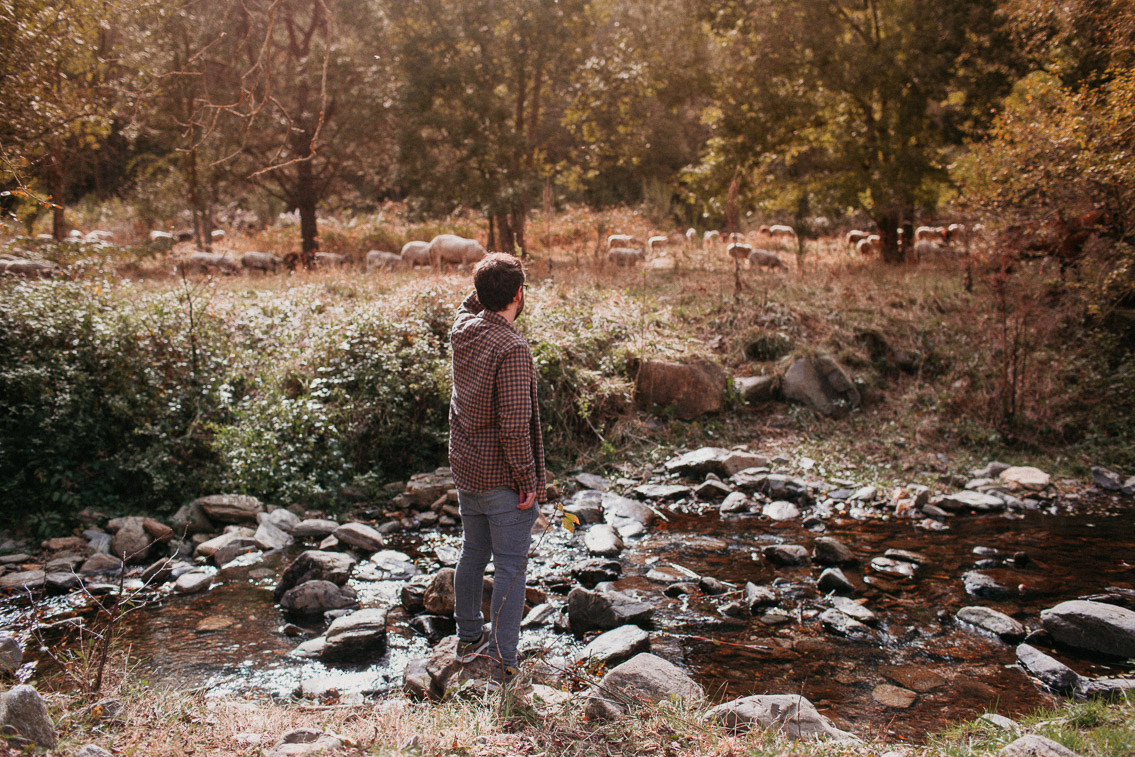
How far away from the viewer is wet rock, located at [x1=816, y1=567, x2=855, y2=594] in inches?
207

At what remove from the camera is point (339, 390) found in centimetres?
779

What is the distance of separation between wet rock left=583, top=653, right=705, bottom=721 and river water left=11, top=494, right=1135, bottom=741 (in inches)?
17.3

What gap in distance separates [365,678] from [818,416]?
23.9 ft

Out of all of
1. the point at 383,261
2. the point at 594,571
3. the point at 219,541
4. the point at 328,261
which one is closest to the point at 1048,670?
the point at 594,571

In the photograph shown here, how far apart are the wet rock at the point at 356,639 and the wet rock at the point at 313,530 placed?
2.02m

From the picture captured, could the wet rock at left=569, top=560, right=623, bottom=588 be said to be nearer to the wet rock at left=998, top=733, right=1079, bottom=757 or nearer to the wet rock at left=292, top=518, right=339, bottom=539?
the wet rock at left=292, top=518, right=339, bottom=539

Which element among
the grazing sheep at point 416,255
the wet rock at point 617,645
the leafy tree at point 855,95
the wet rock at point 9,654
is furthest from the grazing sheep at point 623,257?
the wet rock at point 9,654

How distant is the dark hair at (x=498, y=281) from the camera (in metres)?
3.54

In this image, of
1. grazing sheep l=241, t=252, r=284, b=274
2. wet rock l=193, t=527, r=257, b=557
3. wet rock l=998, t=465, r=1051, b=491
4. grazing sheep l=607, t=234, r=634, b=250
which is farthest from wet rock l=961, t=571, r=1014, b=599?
grazing sheep l=241, t=252, r=284, b=274

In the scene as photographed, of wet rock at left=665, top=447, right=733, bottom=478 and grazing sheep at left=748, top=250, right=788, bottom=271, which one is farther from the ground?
grazing sheep at left=748, top=250, right=788, bottom=271

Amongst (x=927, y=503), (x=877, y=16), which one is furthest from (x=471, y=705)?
(x=877, y=16)

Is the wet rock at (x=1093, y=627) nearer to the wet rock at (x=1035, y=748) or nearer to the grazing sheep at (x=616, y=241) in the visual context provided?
the wet rock at (x=1035, y=748)

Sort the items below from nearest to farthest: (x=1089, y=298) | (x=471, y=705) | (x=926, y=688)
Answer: (x=471, y=705) → (x=926, y=688) → (x=1089, y=298)

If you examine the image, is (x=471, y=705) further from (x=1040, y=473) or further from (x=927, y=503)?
(x=1040, y=473)
